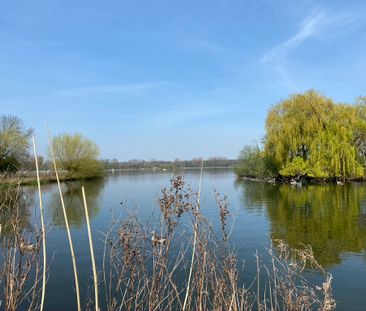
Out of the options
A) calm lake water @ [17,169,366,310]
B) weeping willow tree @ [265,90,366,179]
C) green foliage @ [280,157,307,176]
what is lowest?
calm lake water @ [17,169,366,310]

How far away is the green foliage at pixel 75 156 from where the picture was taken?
58944mm

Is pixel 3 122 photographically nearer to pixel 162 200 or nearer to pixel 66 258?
pixel 66 258

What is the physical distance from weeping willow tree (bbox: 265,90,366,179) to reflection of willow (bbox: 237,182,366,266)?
1179cm

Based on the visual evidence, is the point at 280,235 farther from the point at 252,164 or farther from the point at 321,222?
the point at 252,164

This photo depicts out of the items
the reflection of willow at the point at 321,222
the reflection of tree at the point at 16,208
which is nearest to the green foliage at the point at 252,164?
the reflection of willow at the point at 321,222

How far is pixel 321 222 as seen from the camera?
1500 centimetres

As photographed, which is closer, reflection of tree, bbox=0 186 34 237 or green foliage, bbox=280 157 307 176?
reflection of tree, bbox=0 186 34 237

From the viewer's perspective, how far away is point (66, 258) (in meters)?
11.0

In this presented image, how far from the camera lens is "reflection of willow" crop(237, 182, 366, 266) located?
11.2 metres

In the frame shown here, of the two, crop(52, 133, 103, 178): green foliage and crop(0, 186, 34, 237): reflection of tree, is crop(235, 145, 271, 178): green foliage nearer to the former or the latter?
crop(52, 133, 103, 178): green foliage

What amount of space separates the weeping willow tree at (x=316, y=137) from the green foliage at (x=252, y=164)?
3910 millimetres

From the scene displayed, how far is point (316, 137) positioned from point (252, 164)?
43.0 ft

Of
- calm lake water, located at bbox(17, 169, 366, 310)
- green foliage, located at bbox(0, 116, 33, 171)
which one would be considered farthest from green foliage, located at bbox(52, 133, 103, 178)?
calm lake water, located at bbox(17, 169, 366, 310)

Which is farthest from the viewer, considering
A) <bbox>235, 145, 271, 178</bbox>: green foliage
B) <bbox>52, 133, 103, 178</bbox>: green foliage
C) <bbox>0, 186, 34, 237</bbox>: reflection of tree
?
<bbox>52, 133, 103, 178</bbox>: green foliage
